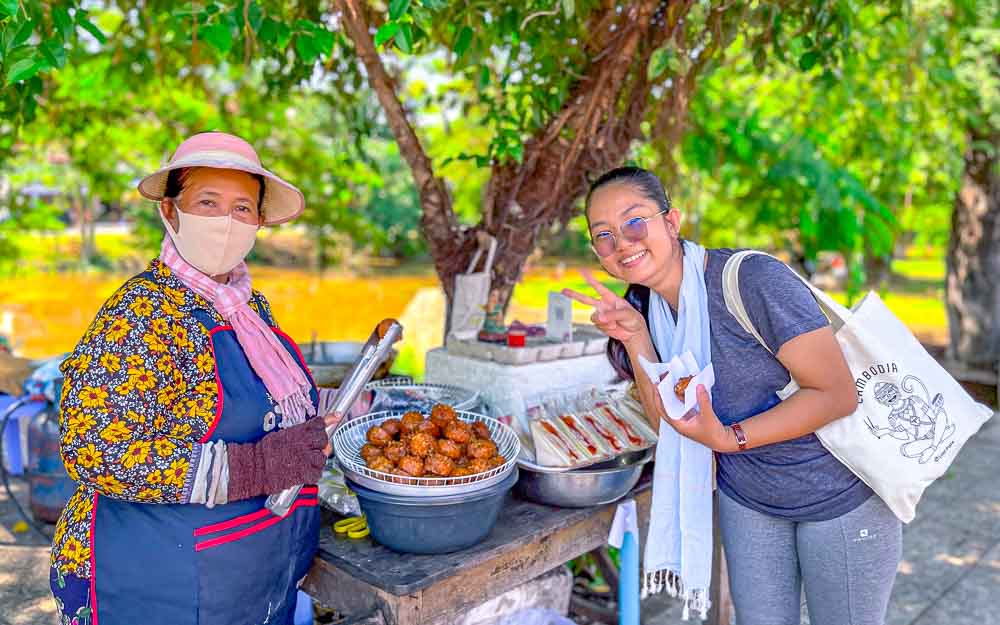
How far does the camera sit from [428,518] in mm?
1885

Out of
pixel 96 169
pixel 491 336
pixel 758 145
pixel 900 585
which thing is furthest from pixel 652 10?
pixel 96 169

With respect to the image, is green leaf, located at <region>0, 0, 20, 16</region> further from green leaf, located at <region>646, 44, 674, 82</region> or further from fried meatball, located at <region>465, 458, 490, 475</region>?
green leaf, located at <region>646, 44, 674, 82</region>

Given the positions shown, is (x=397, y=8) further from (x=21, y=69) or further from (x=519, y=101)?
(x=519, y=101)

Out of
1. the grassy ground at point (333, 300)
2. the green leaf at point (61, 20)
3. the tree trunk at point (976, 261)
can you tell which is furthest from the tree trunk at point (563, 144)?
the tree trunk at point (976, 261)

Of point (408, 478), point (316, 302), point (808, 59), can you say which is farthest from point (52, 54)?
point (316, 302)

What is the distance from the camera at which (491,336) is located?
112 inches

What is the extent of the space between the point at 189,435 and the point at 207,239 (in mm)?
489

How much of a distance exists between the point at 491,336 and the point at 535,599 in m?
0.96

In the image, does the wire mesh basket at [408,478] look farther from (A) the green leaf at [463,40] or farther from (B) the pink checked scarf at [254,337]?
(A) the green leaf at [463,40]

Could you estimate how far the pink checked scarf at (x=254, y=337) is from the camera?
1.83 metres

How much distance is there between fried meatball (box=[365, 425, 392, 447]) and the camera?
208cm

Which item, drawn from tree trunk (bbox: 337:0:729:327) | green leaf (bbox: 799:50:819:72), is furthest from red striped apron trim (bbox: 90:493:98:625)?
green leaf (bbox: 799:50:819:72)

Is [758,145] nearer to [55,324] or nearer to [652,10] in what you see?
[652,10]

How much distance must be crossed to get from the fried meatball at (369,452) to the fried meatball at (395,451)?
22mm
